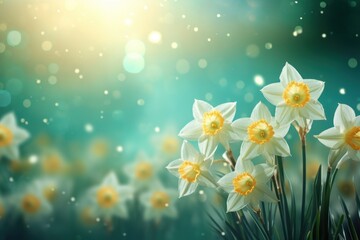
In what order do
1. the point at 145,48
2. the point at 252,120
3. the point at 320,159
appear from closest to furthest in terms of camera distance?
the point at 252,120 < the point at 320,159 < the point at 145,48

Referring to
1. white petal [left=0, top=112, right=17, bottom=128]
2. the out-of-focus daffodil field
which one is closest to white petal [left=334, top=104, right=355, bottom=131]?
the out-of-focus daffodil field

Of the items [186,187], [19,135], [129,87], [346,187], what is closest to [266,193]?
[186,187]

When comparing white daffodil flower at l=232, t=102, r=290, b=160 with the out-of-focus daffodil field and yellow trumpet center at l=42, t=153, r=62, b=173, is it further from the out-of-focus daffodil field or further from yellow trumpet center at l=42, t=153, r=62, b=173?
yellow trumpet center at l=42, t=153, r=62, b=173

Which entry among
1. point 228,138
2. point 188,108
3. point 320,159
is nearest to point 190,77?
point 188,108

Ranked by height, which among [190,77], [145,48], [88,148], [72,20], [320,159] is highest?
[72,20]

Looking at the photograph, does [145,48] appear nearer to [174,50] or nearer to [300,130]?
[174,50]

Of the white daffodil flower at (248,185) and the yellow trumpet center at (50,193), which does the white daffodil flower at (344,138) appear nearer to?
the white daffodil flower at (248,185)
